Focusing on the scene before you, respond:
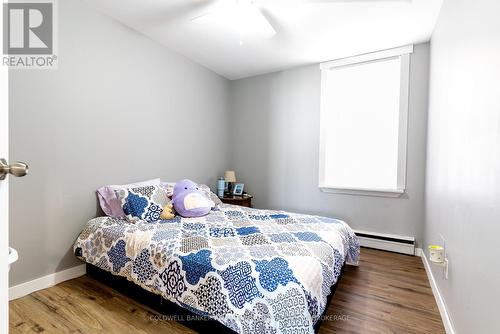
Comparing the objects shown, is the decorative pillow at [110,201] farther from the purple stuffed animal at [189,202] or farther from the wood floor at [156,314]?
the wood floor at [156,314]

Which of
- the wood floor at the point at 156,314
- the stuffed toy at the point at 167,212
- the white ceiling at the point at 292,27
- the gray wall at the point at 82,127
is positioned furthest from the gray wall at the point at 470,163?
the gray wall at the point at 82,127

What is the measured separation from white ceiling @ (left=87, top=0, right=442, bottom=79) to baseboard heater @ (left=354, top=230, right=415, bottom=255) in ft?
7.66

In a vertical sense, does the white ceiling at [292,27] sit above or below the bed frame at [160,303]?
above

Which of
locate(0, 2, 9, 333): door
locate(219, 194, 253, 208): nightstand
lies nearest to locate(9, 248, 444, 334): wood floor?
locate(0, 2, 9, 333): door

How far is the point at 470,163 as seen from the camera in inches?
50.6

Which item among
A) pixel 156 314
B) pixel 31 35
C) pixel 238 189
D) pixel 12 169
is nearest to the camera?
pixel 12 169

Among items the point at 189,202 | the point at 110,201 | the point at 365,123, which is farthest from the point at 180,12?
the point at 365,123

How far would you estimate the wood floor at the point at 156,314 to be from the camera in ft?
5.16

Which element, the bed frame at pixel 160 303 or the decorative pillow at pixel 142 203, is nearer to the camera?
the bed frame at pixel 160 303

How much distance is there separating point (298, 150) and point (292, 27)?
1.66 metres

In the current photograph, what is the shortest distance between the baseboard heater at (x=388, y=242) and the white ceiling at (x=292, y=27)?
233cm

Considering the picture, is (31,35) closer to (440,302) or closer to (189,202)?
(189,202)

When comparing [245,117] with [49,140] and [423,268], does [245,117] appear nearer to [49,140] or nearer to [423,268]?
[49,140]

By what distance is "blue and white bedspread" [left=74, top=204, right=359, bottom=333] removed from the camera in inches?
48.5
